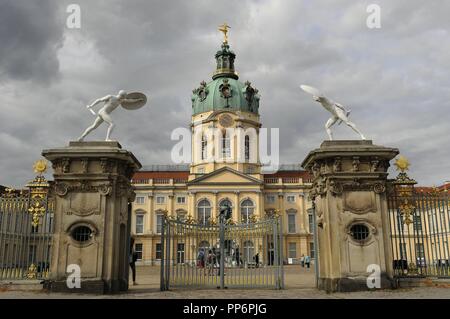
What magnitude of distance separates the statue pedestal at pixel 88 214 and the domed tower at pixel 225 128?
1911 inches

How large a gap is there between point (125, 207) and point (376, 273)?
8061 mm

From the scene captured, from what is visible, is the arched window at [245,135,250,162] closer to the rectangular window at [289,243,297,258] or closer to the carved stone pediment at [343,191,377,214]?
the rectangular window at [289,243,297,258]

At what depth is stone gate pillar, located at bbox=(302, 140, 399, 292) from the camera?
1360 centimetres

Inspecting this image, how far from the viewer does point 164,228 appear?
51.9ft

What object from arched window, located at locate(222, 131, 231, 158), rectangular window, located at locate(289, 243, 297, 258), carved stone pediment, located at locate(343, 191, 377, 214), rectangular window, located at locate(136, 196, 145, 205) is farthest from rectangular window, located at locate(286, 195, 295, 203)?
carved stone pediment, located at locate(343, 191, 377, 214)

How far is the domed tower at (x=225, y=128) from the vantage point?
63.2 meters

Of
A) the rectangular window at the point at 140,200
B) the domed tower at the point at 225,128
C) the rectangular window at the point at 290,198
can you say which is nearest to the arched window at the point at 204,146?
the domed tower at the point at 225,128

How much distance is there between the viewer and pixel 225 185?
61.2m

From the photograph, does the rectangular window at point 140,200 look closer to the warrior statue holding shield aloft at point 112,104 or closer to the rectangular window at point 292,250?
the rectangular window at point 292,250

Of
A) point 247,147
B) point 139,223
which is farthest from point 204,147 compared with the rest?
point 139,223

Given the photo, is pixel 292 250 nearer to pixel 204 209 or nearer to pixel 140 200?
pixel 204 209

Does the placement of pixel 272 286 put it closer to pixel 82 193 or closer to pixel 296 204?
pixel 82 193

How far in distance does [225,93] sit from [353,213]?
169ft
